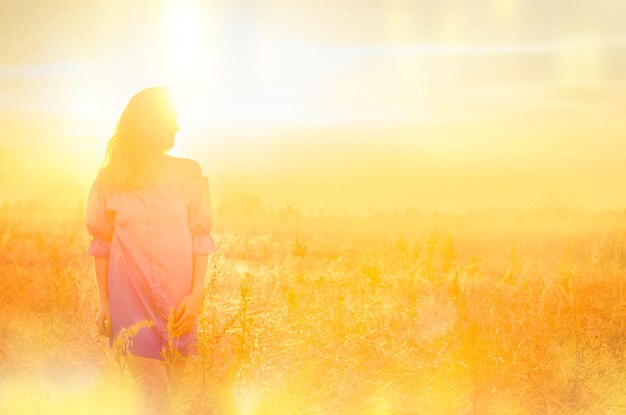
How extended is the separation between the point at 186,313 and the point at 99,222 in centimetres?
60

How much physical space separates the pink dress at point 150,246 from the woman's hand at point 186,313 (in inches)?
1.8

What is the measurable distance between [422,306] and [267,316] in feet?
4.87

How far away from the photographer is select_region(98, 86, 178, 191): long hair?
2.81 meters

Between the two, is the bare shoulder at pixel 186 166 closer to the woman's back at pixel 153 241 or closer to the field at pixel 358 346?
the woman's back at pixel 153 241

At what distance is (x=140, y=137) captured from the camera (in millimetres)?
2814

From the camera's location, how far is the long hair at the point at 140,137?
281 centimetres

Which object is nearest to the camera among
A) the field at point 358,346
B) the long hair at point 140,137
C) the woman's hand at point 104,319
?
the long hair at point 140,137

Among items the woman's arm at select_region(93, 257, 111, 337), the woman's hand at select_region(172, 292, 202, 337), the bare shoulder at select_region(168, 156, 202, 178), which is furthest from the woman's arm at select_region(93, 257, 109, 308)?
the bare shoulder at select_region(168, 156, 202, 178)

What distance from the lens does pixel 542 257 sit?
9.99 m

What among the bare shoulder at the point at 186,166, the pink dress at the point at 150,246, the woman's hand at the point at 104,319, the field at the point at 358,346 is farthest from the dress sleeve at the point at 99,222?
the field at the point at 358,346

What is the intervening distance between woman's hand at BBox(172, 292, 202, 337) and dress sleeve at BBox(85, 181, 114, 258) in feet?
1.50

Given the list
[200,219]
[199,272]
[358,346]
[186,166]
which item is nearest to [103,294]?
[199,272]

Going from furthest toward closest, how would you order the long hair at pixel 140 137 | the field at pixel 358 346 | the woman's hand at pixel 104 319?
1. the field at pixel 358 346
2. the woman's hand at pixel 104 319
3. the long hair at pixel 140 137

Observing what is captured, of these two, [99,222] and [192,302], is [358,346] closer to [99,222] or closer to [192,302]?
[192,302]
